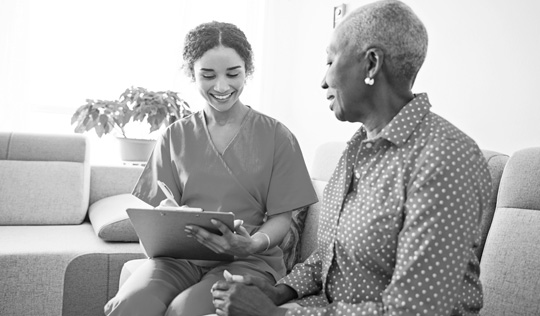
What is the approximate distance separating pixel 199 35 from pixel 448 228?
1033 mm

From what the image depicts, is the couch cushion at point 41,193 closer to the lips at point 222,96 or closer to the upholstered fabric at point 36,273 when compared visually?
the upholstered fabric at point 36,273

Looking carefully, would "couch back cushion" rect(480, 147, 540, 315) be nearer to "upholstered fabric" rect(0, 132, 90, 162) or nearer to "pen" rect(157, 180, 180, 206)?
"pen" rect(157, 180, 180, 206)

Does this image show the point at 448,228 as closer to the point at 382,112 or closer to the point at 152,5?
the point at 382,112

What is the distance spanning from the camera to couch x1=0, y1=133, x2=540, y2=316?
127 centimetres

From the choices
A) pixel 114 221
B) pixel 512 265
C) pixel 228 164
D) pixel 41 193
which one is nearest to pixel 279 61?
pixel 41 193

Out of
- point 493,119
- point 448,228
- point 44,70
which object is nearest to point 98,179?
Answer: point 44,70

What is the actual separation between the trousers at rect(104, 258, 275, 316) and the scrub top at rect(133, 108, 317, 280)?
0.23 feet

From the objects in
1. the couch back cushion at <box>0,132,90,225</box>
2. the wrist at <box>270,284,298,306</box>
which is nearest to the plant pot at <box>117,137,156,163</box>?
the couch back cushion at <box>0,132,90,225</box>

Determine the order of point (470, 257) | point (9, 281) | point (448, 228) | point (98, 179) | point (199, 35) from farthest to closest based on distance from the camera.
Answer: point (98, 179)
point (9, 281)
point (199, 35)
point (470, 257)
point (448, 228)

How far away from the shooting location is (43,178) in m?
2.57

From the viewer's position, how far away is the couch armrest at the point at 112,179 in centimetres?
277

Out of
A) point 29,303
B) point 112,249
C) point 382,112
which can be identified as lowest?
point 29,303

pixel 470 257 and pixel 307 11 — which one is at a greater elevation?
pixel 307 11

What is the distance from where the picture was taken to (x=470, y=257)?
950 millimetres
